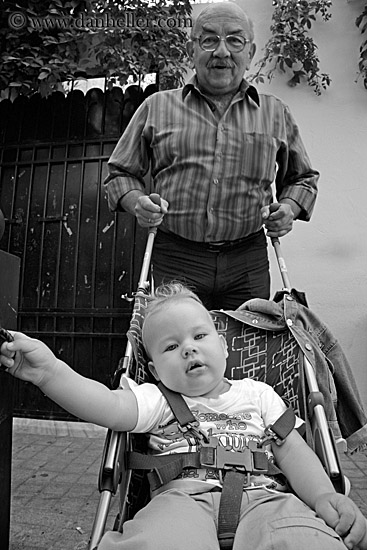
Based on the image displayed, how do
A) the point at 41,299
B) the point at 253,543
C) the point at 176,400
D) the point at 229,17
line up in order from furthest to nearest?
1. the point at 41,299
2. the point at 229,17
3. the point at 176,400
4. the point at 253,543

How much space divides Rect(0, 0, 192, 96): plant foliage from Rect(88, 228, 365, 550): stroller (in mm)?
2424

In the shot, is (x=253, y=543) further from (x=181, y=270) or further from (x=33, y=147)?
(x=33, y=147)

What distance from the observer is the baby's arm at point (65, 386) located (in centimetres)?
131

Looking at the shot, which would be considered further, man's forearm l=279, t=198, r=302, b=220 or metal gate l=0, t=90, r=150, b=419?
metal gate l=0, t=90, r=150, b=419

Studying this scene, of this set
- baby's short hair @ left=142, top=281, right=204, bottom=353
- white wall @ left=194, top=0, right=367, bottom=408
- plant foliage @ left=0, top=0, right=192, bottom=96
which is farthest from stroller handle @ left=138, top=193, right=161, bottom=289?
plant foliage @ left=0, top=0, right=192, bottom=96

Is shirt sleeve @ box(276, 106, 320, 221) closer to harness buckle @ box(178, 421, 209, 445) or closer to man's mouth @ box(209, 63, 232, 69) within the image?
man's mouth @ box(209, 63, 232, 69)

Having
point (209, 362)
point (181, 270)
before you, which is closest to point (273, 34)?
point (181, 270)

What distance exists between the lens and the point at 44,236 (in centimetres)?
448

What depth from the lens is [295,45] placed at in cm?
405

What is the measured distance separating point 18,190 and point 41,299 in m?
0.97

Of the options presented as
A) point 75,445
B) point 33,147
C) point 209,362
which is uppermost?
point 33,147

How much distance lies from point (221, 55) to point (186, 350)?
131 cm

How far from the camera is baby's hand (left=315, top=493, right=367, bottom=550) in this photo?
1.23 meters

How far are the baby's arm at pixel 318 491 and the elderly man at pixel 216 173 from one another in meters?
0.88
